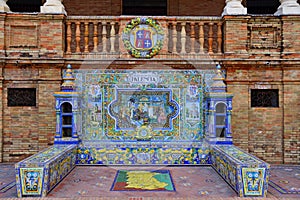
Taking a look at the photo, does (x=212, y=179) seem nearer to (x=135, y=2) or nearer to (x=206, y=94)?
(x=206, y=94)

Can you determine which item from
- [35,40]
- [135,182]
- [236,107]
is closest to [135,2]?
[35,40]

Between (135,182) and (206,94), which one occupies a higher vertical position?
(206,94)

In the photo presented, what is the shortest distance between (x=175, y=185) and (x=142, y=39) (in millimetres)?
3984

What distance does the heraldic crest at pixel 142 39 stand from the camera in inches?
333

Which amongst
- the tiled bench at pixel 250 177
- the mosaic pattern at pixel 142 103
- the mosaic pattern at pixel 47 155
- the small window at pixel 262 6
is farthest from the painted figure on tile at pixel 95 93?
the small window at pixel 262 6

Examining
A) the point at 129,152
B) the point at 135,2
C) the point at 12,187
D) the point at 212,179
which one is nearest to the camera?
the point at 12,187

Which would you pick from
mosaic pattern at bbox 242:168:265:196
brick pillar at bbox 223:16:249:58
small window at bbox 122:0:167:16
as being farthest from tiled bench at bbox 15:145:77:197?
small window at bbox 122:0:167:16

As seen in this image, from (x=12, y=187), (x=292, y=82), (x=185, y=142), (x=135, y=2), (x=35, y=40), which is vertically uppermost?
(x=135, y=2)

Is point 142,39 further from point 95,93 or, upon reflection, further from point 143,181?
point 143,181

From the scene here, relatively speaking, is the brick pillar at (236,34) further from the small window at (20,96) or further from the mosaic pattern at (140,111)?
the small window at (20,96)

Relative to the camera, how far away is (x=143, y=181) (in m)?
6.82

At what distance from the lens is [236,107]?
28.1 ft

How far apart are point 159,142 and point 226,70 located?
8.83 feet

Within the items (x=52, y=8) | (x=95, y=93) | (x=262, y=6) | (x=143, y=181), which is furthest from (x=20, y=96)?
(x=262, y=6)
